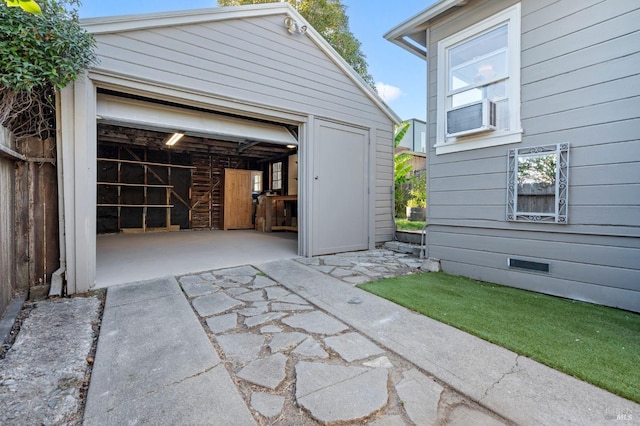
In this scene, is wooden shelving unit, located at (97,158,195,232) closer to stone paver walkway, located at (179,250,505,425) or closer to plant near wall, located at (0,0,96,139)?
plant near wall, located at (0,0,96,139)

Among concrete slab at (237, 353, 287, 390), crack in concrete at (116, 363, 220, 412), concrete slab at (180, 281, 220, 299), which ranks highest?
concrete slab at (180, 281, 220, 299)

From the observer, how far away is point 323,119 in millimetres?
4848

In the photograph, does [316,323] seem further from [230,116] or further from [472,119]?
[230,116]

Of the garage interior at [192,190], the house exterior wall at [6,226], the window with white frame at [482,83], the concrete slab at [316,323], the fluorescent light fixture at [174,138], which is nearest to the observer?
the concrete slab at [316,323]

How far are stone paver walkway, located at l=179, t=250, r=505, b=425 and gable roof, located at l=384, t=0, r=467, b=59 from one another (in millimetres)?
3966

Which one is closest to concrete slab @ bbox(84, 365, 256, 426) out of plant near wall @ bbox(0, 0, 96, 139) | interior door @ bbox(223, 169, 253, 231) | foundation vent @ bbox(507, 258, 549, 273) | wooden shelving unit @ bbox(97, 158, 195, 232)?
plant near wall @ bbox(0, 0, 96, 139)

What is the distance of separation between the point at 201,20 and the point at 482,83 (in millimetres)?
3717

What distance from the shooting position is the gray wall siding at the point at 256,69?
3.36 metres

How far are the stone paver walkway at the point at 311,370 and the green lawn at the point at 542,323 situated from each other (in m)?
0.75

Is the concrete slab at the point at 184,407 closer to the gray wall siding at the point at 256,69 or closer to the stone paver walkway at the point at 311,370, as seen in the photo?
the stone paver walkway at the point at 311,370

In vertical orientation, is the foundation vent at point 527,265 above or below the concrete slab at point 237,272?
above

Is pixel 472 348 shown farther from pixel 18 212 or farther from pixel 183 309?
pixel 18 212

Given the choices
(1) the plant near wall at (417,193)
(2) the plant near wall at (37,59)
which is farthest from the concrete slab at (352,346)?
(1) the plant near wall at (417,193)

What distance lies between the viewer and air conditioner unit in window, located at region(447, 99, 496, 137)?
329 centimetres
